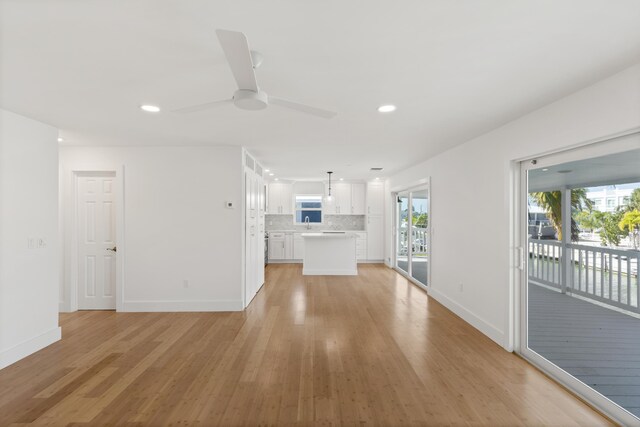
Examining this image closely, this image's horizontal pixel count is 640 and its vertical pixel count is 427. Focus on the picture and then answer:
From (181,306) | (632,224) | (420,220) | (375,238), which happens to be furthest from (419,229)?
(181,306)

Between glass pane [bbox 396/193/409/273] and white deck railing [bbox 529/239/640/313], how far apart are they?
12.7ft

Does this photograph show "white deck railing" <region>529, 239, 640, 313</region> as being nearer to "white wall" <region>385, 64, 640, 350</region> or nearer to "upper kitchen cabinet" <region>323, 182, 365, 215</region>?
"white wall" <region>385, 64, 640, 350</region>

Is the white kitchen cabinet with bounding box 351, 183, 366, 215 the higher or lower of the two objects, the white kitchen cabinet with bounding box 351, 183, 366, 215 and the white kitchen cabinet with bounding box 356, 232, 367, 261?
the higher

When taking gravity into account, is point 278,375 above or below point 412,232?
below

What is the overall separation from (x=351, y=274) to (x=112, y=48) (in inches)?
240

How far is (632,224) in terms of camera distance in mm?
2119

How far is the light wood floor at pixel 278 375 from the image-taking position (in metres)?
2.09

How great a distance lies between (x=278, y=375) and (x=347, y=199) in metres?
6.51

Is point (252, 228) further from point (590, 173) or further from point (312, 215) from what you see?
point (590, 173)

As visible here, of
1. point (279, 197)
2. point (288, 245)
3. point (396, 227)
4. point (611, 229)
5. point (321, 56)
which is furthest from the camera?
point (279, 197)

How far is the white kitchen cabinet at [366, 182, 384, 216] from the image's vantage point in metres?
8.46

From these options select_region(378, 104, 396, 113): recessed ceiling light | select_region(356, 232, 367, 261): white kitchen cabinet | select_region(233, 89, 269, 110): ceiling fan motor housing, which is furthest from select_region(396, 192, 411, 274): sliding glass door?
select_region(233, 89, 269, 110): ceiling fan motor housing

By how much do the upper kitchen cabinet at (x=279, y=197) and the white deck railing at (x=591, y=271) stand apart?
6700 millimetres

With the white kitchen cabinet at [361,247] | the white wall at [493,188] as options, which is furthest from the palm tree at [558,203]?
the white kitchen cabinet at [361,247]
